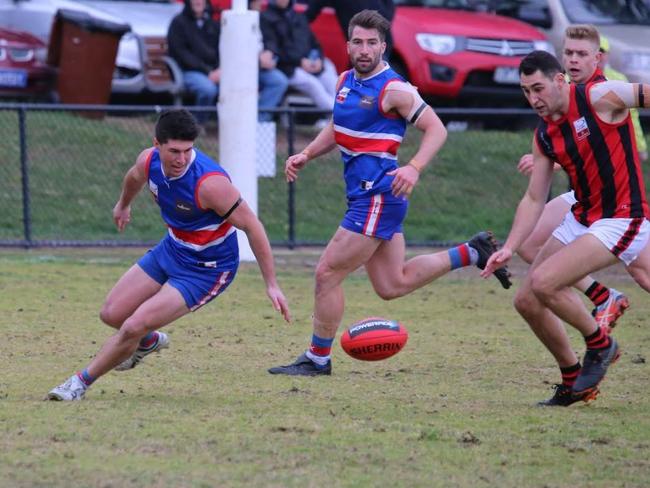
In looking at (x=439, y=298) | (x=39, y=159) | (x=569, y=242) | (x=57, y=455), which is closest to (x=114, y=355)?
(x=57, y=455)

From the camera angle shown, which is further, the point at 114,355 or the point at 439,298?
the point at 439,298

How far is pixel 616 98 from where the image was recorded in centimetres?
687

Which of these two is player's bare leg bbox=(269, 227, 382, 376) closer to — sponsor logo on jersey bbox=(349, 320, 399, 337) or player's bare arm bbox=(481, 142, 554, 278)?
sponsor logo on jersey bbox=(349, 320, 399, 337)

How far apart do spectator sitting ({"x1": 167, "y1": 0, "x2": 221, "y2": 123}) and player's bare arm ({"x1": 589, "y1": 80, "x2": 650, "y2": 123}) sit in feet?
30.6

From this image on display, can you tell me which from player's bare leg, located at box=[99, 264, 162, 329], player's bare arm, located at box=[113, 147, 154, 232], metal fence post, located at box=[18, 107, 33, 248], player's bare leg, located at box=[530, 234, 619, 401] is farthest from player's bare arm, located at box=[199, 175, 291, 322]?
metal fence post, located at box=[18, 107, 33, 248]

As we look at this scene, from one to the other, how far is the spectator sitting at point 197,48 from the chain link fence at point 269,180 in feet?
2.33

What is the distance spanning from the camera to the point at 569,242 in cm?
717

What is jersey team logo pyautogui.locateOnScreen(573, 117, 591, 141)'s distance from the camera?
22.7ft

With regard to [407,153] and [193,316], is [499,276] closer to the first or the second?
[193,316]

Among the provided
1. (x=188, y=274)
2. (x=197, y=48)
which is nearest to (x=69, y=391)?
(x=188, y=274)

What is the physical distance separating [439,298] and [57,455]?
611cm

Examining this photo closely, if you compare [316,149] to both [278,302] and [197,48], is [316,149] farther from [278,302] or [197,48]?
[197,48]

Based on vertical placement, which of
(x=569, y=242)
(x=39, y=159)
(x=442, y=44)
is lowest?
(x=39, y=159)

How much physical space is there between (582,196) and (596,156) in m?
0.27
